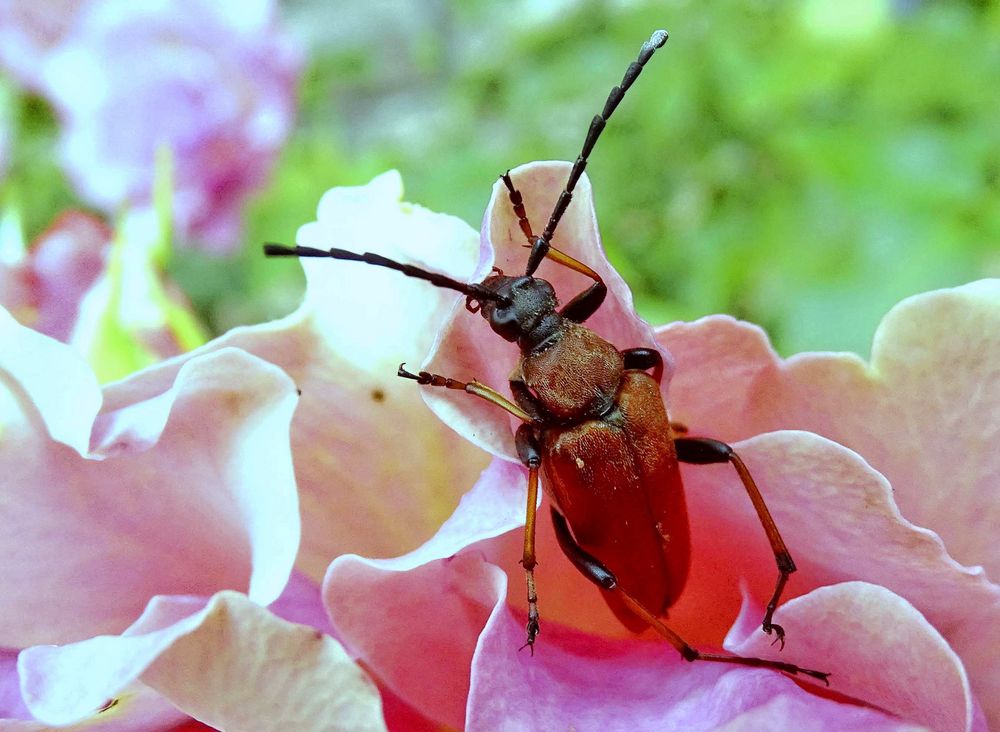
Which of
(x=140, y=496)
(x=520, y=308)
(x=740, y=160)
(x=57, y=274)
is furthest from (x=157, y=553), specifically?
(x=740, y=160)

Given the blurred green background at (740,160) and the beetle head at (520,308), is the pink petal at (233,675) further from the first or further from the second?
the blurred green background at (740,160)

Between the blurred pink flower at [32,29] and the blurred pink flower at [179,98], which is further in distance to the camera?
the blurred pink flower at [32,29]

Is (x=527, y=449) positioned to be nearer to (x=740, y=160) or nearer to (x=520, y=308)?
(x=520, y=308)

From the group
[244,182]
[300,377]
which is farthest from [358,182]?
[300,377]

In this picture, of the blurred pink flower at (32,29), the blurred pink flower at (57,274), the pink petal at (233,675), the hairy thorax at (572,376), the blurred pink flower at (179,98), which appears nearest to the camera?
the pink petal at (233,675)

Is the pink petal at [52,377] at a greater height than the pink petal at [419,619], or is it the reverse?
the pink petal at [52,377]

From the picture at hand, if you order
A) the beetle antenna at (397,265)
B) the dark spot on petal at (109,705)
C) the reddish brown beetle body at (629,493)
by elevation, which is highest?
the beetle antenna at (397,265)

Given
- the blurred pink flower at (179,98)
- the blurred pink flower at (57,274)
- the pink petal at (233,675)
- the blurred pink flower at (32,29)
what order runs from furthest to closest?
the blurred pink flower at (32,29), the blurred pink flower at (179,98), the blurred pink flower at (57,274), the pink petal at (233,675)

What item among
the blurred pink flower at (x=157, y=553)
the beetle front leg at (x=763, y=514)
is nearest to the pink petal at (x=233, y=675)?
the blurred pink flower at (x=157, y=553)

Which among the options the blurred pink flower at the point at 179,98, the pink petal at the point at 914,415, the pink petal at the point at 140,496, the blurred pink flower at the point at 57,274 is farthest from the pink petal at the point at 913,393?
the blurred pink flower at the point at 179,98
